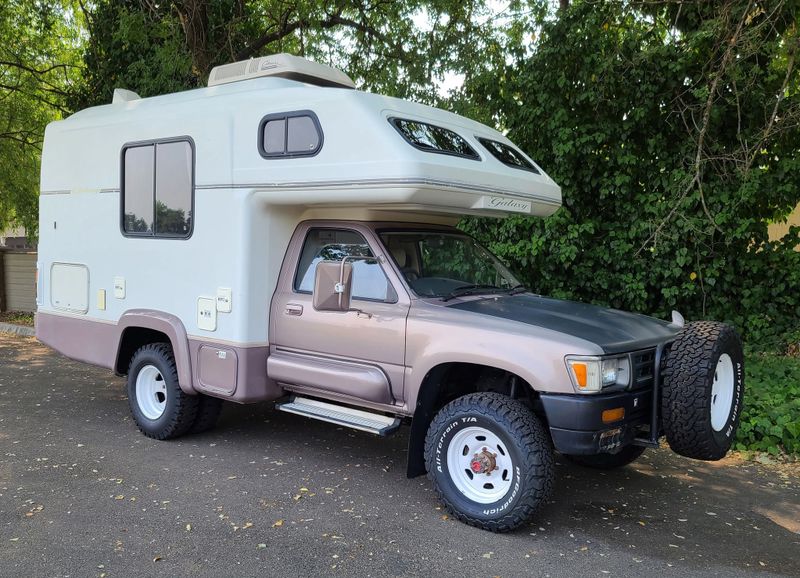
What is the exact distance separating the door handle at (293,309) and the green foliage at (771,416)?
405 centimetres

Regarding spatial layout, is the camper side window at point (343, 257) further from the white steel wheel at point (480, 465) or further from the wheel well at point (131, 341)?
the wheel well at point (131, 341)

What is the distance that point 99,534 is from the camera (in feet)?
13.8

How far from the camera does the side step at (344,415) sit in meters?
4.96

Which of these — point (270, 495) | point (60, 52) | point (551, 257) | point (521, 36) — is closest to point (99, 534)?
point (270, 495)

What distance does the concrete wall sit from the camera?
47.8 feet

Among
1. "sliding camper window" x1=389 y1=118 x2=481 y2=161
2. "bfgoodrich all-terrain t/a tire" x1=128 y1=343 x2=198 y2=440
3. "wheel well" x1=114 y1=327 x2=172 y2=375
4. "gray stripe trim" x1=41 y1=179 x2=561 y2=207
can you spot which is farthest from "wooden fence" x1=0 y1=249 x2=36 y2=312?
"sliding camper window" x1=389 y1=118 x2=481 y2=161

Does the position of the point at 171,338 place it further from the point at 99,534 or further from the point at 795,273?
the point at 795,273

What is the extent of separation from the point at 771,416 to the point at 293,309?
4.36 m

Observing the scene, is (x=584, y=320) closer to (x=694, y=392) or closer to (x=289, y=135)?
(x=694, y=392)

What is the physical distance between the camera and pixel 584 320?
472 cm

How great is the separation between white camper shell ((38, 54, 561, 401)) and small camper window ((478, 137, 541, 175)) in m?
0.04

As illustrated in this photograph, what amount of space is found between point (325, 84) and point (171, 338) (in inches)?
103

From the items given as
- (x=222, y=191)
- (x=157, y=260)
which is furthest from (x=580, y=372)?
(x=157, y=260)

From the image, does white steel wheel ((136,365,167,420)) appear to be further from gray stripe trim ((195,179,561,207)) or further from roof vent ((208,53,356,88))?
roof vent ((208,53,356,88))
